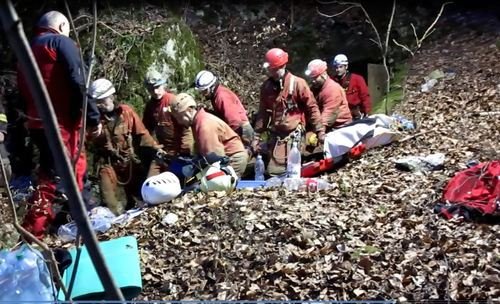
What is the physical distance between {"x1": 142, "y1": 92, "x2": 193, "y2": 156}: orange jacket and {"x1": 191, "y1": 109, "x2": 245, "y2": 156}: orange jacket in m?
0.55

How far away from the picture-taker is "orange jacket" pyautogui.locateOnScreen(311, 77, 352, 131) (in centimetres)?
954

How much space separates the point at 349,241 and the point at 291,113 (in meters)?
Answer: 3.41

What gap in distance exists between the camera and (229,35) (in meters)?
14.7

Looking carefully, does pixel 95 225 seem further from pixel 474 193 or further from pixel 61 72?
pixel 474 193

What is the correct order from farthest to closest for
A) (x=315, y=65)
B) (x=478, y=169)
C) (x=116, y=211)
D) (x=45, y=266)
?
(x=315, y=65) < (x=116, y=211) < (x=478, y=169) < (x=45, y=266)

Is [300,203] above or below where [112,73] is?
below

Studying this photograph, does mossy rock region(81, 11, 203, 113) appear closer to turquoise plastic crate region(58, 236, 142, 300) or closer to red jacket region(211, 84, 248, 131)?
red jacket region(211, 84, 248, 131)

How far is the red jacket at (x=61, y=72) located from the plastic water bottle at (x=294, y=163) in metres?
2.44

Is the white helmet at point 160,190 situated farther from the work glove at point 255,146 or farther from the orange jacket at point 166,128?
the work glove at point 255,146

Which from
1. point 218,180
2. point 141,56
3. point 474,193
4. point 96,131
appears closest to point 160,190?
point 218,180

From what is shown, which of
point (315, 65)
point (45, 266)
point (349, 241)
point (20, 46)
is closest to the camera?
point (20, 46)

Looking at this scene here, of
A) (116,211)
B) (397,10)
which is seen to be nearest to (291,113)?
(116,211)

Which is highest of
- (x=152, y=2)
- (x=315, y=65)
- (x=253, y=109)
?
(x=152, y=2)

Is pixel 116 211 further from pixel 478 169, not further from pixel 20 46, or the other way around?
pixel 20 46
